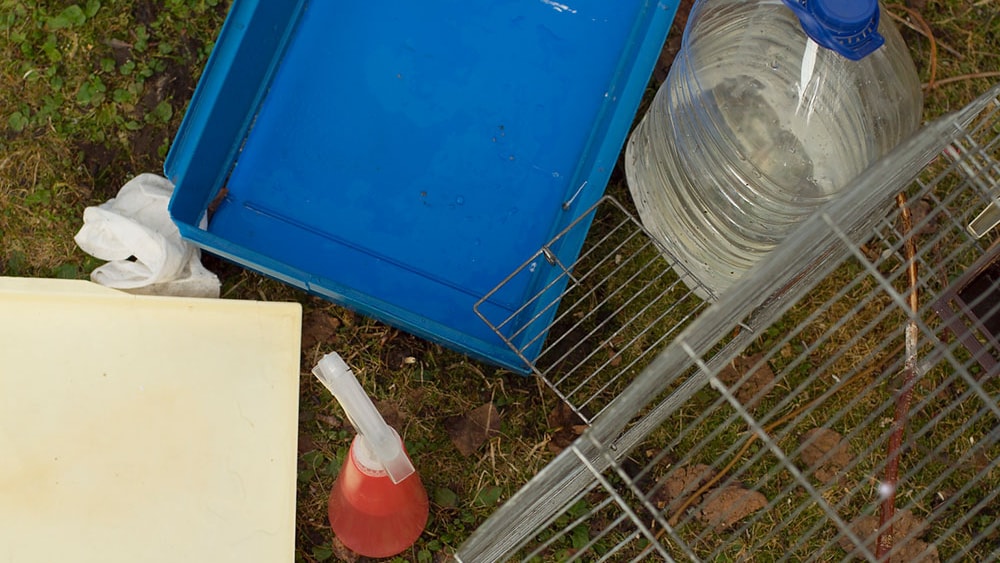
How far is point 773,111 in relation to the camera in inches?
65.8

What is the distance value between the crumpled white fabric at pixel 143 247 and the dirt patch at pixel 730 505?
1089mm

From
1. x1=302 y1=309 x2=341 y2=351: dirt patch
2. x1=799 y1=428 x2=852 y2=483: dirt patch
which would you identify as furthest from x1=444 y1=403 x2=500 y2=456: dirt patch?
x1=799 y1=428 x2=852 y2=483: dirt patch

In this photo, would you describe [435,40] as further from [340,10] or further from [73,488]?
[73,488]

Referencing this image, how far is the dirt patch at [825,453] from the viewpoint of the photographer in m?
1.88

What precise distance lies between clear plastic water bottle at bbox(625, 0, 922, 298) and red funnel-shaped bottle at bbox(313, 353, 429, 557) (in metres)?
0.67

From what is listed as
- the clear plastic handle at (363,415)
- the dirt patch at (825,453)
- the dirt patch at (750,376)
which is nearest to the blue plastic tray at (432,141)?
the clear plastic handle at (363,415)

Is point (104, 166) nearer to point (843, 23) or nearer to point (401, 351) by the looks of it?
point (401, 351)

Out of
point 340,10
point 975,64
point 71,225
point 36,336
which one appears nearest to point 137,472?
point 36,336

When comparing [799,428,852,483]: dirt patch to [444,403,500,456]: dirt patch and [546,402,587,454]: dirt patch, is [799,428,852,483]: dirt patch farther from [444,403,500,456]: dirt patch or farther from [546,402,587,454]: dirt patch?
[444,403,500,456]: dirt patch

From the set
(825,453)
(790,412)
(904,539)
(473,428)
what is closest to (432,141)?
(473,428)

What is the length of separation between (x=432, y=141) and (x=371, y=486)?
68 centimetres

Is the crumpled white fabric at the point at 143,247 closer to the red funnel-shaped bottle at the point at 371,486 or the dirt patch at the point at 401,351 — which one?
the dirt patch at the point at 401,351

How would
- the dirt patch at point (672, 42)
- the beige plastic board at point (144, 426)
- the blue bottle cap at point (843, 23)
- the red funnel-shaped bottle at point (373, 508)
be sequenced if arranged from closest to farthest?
the blue bottle cap at point (843, 23), the red funnel-shaped bottle at point (373, 508), the beige plastic board at point (144, 426), the dirt patch at point (672, 42)

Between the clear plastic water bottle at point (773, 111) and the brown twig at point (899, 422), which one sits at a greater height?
the clear plastic water bottle at point (773, 111)
